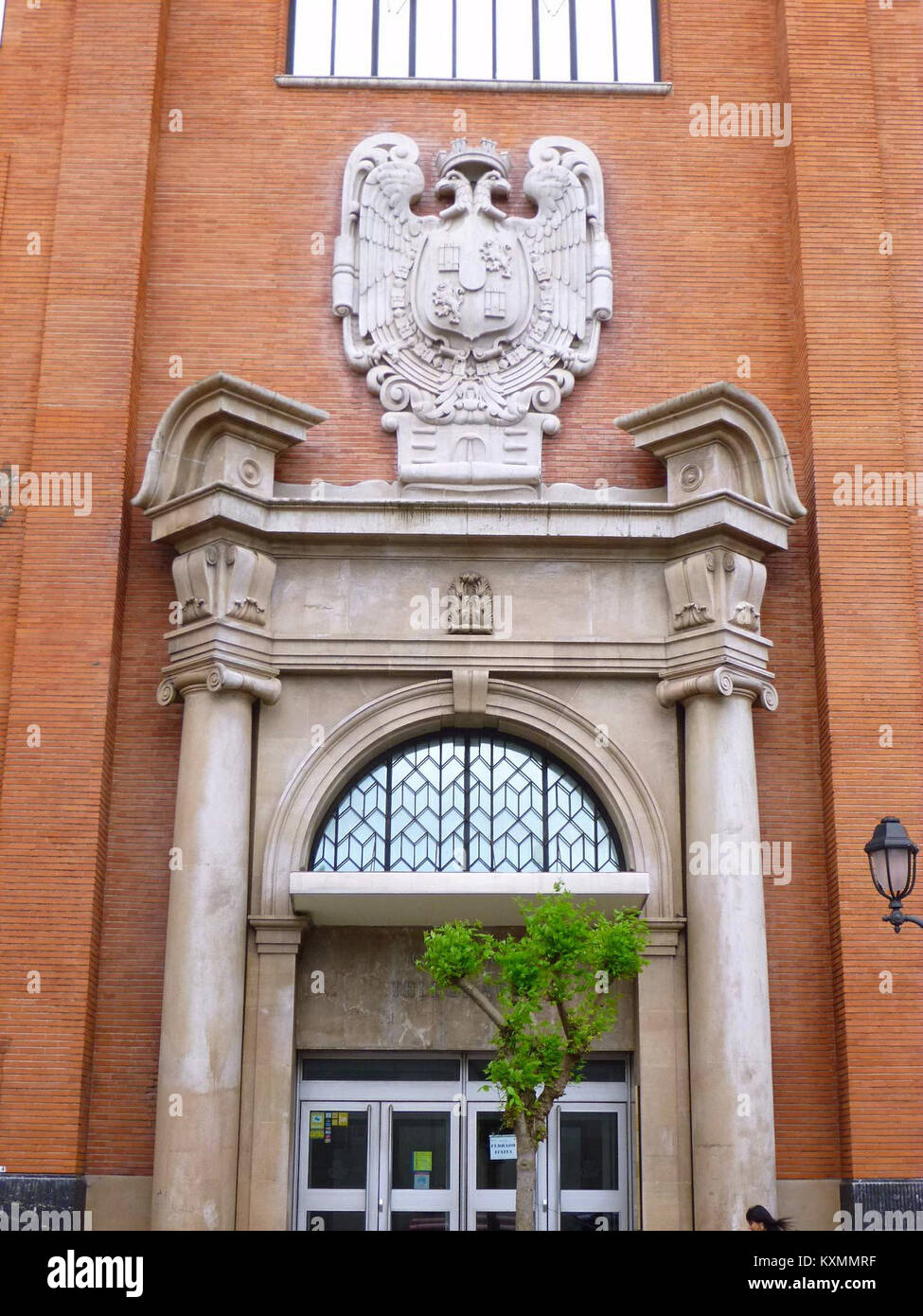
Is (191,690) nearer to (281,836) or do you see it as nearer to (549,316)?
(281,836)

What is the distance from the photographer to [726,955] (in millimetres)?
13281

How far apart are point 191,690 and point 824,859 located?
20.4 feet

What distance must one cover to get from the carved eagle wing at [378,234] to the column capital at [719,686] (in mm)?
4796

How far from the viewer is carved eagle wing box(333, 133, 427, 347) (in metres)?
15.8

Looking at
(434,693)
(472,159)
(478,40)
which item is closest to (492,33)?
(478,40)

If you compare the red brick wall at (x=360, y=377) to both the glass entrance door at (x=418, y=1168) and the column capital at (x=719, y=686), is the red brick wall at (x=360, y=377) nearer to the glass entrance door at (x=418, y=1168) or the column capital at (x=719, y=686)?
the column capital at (x=719, y=686)

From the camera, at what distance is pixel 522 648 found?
569 inches

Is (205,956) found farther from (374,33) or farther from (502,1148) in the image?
(374,33)

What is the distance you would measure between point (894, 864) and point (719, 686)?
4118 millimetres

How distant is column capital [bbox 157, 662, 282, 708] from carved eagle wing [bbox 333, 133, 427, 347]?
160 inches

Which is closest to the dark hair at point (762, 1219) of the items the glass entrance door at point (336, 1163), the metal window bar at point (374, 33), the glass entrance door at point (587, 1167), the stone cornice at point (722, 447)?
the glass entrance door at point (587, 1167)

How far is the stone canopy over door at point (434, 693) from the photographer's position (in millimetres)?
13398

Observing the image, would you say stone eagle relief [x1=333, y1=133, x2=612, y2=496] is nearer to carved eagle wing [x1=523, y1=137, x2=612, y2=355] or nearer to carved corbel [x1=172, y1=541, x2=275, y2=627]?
carved eagle wing [x1=523, y1=137, x2=612, y2=355]
